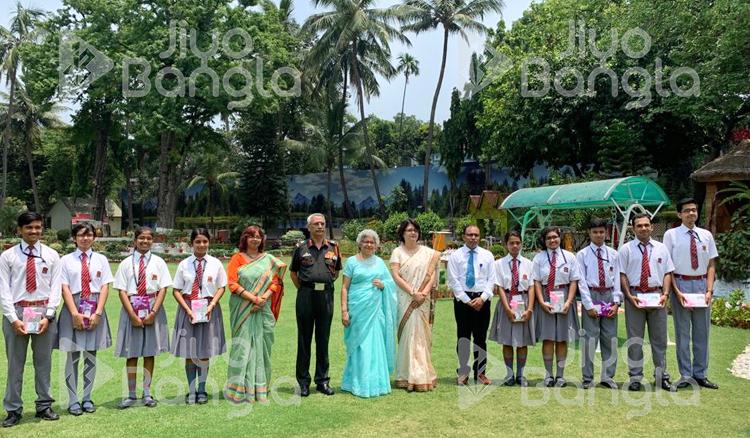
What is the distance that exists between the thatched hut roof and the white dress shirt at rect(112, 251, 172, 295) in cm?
1045

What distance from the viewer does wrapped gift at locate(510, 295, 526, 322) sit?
5.36 meters

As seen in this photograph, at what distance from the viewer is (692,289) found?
17.8 ft

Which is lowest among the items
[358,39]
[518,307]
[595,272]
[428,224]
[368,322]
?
[368,322]

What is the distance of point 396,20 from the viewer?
27156 mm

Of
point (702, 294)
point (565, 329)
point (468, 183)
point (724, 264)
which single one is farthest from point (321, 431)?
point (468, 183)

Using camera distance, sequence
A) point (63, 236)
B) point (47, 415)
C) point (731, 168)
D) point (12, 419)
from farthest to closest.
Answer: point (63, 236) → point (731, 168) → point (47, 415) → point (12, 419)

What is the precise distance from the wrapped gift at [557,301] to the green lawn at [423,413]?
67 centimetres

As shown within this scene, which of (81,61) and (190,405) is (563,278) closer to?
(190,405)

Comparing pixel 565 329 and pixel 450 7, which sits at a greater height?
pixel 450 7

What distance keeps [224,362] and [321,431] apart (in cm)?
246

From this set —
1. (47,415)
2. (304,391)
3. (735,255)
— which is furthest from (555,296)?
(735,255)

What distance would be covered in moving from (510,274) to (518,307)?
0.97 feet

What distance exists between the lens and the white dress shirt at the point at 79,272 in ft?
15.0

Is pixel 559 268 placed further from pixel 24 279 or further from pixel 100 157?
pixel 100 157
